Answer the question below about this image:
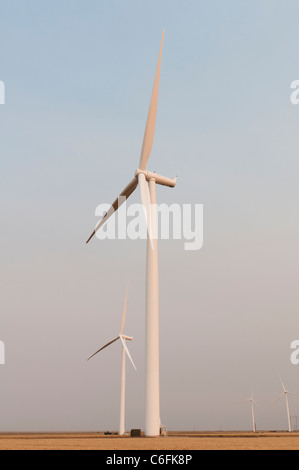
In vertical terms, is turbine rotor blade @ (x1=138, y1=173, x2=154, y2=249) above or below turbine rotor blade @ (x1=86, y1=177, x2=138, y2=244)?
below

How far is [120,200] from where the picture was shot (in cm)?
5334

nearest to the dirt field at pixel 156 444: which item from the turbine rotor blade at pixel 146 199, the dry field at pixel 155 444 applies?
the dry field at pixel 155 444

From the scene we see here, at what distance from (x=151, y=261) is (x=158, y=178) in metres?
11.6

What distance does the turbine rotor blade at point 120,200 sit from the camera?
50644 mm

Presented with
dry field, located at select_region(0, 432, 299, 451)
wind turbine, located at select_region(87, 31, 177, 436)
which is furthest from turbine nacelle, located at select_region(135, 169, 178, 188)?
dry field, located at select_region(0, 432, 299, 451)

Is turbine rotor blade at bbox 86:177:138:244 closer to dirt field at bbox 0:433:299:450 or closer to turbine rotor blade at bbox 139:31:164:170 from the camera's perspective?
turbine rotor blade at bbox 139:31:164:170

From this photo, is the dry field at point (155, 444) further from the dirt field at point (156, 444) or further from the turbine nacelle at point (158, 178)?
the turbine nacelle at point (158, 178)

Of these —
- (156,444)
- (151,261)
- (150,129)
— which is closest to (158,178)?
(150,129)

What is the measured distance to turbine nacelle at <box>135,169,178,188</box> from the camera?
48388mm

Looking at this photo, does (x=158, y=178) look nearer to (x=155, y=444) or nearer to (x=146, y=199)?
(x=146, y=199)

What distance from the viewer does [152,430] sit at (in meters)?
37.8
